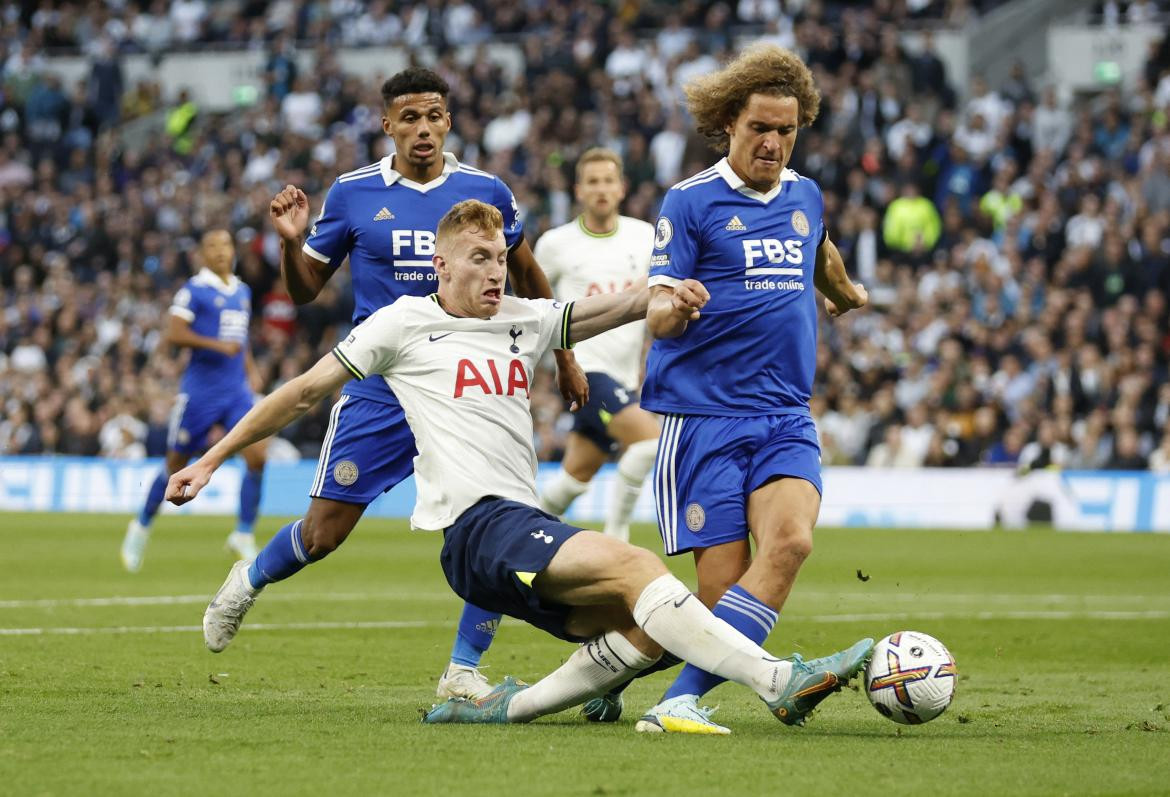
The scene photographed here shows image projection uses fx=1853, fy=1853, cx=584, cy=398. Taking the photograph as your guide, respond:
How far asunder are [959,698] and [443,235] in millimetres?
3166

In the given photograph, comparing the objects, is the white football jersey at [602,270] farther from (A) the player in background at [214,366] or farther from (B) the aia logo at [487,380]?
(B) the aia logo at [487,380]

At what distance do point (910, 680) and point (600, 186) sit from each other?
685 cm

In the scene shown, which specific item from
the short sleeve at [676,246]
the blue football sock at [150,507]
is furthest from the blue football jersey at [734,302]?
the blue football sock at [150,507]

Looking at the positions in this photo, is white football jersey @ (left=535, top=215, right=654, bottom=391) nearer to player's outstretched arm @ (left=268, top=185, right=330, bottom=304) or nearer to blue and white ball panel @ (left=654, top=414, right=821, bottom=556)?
player's outstretched arm @ (left=268, top=185, right=330, bottom=304)

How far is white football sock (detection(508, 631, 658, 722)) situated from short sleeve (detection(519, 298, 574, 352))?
4.10 ft

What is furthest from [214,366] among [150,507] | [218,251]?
[150,507]

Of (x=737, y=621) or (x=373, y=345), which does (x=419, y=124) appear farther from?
(x=737, y=621)

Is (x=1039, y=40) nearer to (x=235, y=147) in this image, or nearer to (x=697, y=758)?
(x=235, y=147)

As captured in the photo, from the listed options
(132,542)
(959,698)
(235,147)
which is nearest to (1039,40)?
(235,147)

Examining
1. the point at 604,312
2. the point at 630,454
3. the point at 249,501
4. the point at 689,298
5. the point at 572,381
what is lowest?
the point at 249,501

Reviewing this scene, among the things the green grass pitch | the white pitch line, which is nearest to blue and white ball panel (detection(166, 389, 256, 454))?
the green grass pitch

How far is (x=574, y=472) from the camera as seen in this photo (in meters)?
13.4

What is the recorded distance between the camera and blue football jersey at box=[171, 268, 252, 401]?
16.7 m

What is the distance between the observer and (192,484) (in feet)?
22.5
